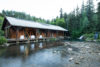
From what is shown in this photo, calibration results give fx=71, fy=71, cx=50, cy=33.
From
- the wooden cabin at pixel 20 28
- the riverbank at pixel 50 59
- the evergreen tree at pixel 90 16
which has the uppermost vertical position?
the evergreen tree at pixel 90 16

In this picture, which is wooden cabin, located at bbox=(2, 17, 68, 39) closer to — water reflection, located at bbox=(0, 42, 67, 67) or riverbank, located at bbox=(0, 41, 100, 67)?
riverbank, located at bbox=(0, 41, 100, 67)

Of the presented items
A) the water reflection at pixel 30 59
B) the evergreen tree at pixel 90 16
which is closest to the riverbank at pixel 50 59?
the water reflection at pixel 30 59

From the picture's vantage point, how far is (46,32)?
20.2 metres

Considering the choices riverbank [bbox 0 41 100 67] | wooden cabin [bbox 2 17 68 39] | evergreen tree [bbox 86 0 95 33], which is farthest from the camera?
evergreen tree [bbox 86 0 95 33]

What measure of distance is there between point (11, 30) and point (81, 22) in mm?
22995

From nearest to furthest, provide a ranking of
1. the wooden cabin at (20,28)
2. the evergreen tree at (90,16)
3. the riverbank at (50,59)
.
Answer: the riverbank at (50,59) < the wooden cabin at (20,28) < the evergreen tree at (90,16)

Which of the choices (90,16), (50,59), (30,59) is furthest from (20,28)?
(90,16)

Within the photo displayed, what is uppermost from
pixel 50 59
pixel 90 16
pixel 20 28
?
pixel 90 16

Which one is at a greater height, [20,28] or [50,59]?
[20,28]

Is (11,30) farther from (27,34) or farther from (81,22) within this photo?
(81,22)

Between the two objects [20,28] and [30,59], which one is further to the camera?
[20,28]

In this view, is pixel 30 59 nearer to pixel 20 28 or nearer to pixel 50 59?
pixel 50 59

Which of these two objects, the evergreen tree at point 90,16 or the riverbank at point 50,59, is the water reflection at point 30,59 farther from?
the evergreen tree at point 90,16

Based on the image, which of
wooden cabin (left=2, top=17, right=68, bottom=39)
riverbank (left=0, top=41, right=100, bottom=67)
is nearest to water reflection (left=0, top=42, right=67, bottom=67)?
riverbank (left=0, top=41, right=100, bottom=67)
